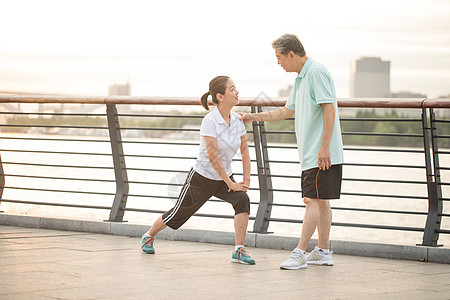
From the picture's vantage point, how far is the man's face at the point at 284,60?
5410 millimetres

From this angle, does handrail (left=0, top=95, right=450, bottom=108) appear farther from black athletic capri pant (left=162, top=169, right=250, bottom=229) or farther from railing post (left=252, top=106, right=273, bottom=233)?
black athletic capri pant (left=162, top=169, right=250, bottom=229)

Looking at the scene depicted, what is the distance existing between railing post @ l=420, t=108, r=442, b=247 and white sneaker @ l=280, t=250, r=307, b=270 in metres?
1.19

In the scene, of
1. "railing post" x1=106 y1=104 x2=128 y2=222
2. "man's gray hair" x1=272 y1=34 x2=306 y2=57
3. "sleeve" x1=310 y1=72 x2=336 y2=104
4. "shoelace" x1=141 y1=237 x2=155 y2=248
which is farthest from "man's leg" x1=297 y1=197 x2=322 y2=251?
"railing post" x1=106 y1=104 x2=128 y2=222

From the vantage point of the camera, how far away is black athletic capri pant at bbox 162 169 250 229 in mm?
5646

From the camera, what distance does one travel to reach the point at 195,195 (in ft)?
18.6

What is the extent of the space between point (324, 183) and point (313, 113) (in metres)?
0.50

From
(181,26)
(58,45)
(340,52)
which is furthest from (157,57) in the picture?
(340,52)

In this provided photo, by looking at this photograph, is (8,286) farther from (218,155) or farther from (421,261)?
(421,261)

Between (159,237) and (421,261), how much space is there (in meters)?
2.35

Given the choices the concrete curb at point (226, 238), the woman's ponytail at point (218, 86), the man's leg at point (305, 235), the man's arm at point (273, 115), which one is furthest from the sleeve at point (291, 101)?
the concrete curb at point (226, 238)

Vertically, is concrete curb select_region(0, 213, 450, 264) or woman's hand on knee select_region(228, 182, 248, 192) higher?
woman's hand on knee select_region(228, 182, 248, 192)

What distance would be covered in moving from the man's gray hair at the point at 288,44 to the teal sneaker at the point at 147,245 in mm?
1734

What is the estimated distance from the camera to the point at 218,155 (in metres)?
5.52

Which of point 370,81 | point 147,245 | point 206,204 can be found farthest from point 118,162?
point 370,81
